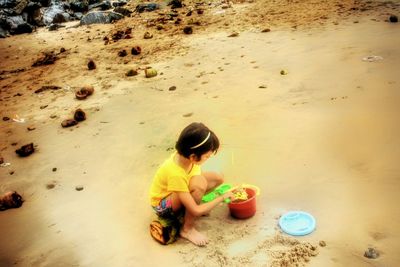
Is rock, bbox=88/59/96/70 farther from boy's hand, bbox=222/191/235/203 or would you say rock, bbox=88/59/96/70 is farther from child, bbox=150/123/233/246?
boy's hand, bbox=222/191/235/203

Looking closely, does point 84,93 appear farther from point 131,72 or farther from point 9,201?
point 9,201

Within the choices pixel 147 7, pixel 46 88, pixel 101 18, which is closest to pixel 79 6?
pixel 101 18

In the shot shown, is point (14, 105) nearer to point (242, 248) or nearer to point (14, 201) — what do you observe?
point (14, 201)

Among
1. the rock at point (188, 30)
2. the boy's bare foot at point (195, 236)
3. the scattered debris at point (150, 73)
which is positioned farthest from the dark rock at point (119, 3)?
the boy's bare foot at point (195, 236)

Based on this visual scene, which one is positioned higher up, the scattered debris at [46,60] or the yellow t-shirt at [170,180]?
the yellow t-shirt at [170,180]

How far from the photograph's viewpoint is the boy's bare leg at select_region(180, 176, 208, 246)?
2.33 metres

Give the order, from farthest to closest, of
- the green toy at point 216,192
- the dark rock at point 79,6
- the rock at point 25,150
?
the dark rock at point 79,6, the rock at point 25,150, the green toy at point 216,192

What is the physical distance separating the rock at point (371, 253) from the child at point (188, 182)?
2.78ft

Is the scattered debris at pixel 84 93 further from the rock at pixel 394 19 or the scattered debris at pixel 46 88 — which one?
the rock at pixel 394 19

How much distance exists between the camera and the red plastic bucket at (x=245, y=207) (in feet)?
7.79

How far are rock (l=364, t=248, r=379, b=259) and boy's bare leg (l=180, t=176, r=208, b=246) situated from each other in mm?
937

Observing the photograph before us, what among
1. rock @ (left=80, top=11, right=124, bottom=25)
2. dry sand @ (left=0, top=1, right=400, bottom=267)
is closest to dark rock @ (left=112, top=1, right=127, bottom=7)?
rock @ (left=80, top=11, right=124, bottom=25)

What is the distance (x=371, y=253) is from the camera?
1976 mm

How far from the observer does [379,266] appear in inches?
75.2
